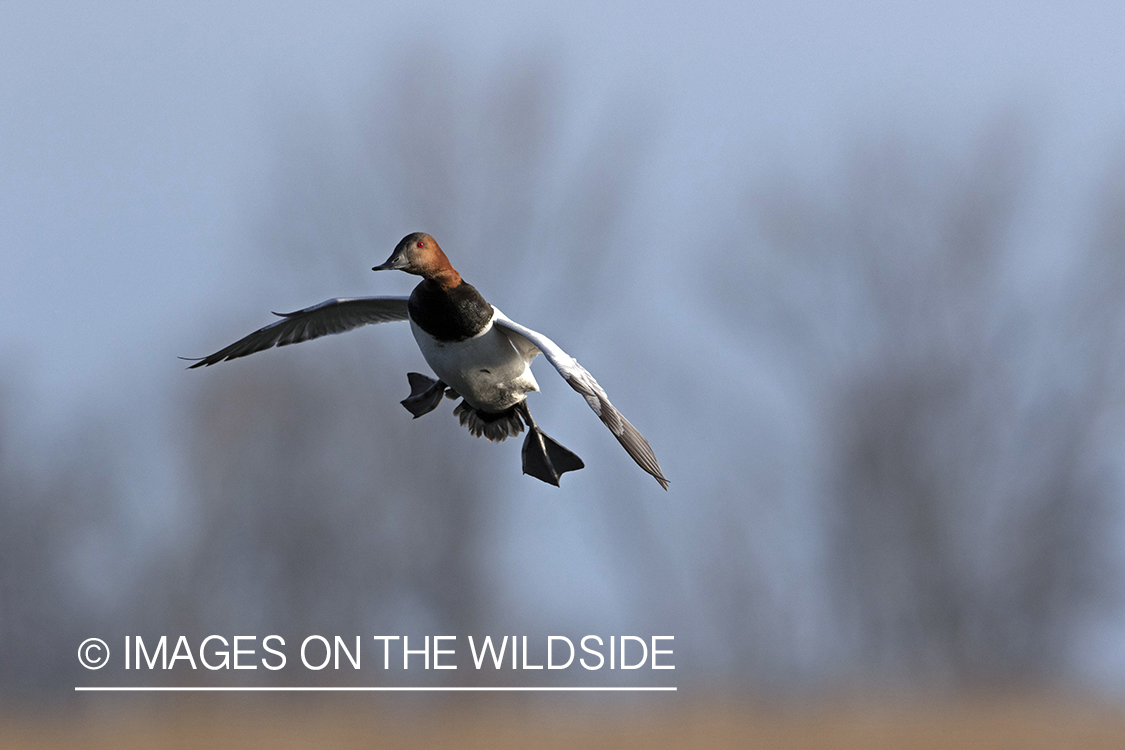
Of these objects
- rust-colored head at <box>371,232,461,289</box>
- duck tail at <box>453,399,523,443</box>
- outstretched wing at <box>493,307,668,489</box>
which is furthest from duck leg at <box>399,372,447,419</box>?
rust-colored head at <box>371,232,461,289</box>

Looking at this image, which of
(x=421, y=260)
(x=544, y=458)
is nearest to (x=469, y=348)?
(x=421, y=260)

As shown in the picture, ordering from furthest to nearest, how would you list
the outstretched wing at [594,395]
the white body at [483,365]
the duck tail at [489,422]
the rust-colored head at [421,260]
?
the duck tail at [489,422]
the white body at [483,365]
the outstretched wing at [594,395]
the rust-colored head at [421,260]

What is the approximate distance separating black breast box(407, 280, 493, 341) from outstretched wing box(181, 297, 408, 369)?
2.63 feet

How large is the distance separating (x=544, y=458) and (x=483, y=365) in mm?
850

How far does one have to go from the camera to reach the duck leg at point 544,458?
7.34m

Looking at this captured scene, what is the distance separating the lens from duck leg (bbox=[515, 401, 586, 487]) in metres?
7.34

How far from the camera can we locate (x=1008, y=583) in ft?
78.0

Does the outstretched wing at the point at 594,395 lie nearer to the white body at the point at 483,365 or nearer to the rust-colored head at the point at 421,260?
the white body at the point at 483,365

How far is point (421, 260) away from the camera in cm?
634

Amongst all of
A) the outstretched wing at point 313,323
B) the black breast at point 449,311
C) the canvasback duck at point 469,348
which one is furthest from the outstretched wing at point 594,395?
the outstretched wing at point 313,323

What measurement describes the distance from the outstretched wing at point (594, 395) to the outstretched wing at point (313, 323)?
102 centimetres

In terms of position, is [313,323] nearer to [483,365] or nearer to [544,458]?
[483,365]

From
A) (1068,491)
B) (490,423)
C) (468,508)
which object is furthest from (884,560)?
(490,423)

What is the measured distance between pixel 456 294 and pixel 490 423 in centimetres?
136
